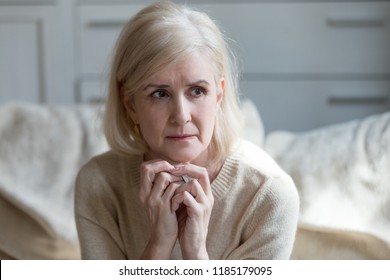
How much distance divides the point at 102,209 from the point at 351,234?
16.9 inches

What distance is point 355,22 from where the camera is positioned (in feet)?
6.73

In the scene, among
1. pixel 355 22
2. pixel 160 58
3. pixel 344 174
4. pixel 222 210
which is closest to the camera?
pixel 160 58

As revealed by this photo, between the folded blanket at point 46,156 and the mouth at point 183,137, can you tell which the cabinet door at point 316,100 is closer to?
the folded blanket at point 46,156

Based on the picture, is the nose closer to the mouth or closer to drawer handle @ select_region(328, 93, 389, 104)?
the mouth

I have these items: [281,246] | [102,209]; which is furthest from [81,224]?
[281,246]

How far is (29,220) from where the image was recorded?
4.27 feet

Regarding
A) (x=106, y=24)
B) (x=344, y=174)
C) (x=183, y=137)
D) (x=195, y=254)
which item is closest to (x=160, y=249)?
(x=195, y=254)

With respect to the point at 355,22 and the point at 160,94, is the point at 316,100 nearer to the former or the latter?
the point at 355,22

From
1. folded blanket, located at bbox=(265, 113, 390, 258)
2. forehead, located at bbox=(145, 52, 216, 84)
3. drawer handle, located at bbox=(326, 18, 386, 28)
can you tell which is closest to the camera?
forehead, located at bbox=(145, 52, 216, 84)

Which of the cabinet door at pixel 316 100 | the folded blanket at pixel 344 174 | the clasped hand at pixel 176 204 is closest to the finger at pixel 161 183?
the clasped hand at pixel 176 204

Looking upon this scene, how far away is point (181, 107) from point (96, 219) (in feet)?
0.84

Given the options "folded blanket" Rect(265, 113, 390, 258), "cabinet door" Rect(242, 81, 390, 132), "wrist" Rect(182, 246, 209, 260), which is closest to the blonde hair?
"wrist" Rect(182, 246, 209, 260)

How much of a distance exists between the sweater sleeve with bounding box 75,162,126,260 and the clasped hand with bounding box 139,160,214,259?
13 cm

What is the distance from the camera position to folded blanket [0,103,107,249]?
4.26 ft
